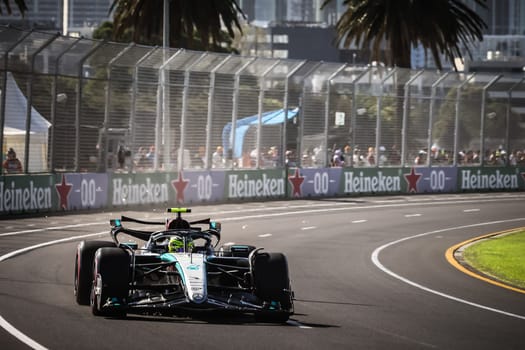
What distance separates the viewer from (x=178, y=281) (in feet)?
44.0

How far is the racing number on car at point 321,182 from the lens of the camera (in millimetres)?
38906

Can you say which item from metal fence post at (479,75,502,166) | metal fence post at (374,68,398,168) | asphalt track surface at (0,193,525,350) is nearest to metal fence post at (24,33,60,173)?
asphalt track surface at (0,193,525,350)

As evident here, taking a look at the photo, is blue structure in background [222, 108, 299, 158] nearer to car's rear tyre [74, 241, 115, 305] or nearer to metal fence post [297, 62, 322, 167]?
metal fence post [297, 62, 322, 167]

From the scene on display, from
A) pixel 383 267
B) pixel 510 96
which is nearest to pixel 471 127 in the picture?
pixel 510 96

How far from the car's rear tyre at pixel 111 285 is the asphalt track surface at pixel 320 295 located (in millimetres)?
167

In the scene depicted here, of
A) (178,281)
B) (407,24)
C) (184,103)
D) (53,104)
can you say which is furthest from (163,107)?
(178,281)

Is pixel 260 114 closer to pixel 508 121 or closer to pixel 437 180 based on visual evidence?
pixel 437 180

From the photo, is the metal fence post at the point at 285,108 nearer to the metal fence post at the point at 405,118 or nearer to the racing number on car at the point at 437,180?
the metal fence post at the point at 405,118

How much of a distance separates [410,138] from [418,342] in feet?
104

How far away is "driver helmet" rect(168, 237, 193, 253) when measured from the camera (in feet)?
46.5

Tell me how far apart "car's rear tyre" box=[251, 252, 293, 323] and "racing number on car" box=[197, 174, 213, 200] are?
69.7 feet

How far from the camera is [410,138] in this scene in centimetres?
4288

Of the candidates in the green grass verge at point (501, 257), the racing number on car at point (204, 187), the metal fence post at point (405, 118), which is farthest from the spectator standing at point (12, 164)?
the metal fence post at point (405, 118)

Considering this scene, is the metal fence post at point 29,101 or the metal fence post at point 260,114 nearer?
the metal fence post at point 29,101
